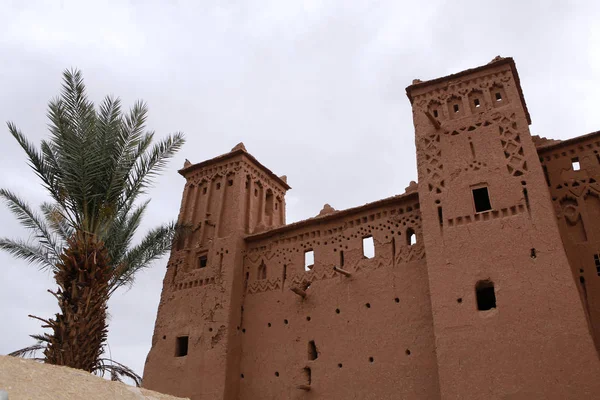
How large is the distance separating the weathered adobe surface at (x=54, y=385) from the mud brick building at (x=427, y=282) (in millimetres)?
6333

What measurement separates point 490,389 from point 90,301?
8430 mm

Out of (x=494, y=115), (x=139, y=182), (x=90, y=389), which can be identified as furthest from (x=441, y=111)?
(x=90, y=389)

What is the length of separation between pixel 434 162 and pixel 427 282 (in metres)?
3.18

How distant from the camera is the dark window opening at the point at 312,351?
48.4ft

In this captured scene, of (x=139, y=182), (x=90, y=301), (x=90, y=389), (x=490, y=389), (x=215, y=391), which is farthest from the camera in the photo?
(x=215, y=391)

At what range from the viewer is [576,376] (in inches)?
396

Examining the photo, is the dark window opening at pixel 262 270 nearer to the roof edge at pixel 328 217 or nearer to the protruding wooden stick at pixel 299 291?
the roof edge at pixel 328 217

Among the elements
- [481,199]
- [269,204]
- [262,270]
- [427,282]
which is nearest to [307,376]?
[262,270]

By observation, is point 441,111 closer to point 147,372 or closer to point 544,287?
point 544,287

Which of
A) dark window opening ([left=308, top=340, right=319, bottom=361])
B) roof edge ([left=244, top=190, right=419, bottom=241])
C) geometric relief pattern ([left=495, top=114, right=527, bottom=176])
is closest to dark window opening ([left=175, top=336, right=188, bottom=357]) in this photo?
roof edge ([left=244, top=190, right=419, bottom=241])

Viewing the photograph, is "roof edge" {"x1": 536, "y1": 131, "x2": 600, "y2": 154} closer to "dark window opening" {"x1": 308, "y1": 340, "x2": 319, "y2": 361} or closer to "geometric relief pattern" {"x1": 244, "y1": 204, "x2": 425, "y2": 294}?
"geometric relief pattern" {"x1": 244, "y1": 204, "x2": 425, "y2": 294}

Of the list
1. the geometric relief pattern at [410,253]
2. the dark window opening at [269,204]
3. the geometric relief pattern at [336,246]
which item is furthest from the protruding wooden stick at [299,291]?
the dark window opening at [269,204]

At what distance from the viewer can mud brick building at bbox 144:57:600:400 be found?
11062 mm

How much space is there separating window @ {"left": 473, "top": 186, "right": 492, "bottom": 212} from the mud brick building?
0.05 m
